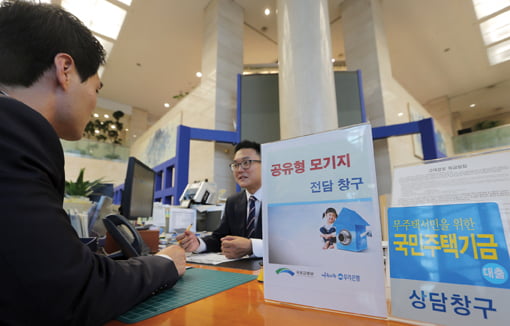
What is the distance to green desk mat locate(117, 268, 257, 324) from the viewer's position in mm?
556

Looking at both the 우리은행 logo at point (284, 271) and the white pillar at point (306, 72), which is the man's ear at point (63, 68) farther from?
the white pillar at point (306, 72)

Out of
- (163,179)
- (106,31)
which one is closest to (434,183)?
(163,179)

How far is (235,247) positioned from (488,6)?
6.96 m

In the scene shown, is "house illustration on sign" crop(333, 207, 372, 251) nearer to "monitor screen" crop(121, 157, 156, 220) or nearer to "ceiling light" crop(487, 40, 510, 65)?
"monitor screen" crop(121, 157, 156, 220)

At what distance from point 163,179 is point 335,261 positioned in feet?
19.0

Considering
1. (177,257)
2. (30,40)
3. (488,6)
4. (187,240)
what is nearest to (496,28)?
(488,6)

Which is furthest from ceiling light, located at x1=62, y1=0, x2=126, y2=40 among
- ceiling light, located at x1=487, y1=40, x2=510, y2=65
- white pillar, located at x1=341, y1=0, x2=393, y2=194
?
ceiling light, located at x1=487, y1=40, x2=510, y2=65

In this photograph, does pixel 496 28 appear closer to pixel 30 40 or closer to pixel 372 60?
pixel 372 60

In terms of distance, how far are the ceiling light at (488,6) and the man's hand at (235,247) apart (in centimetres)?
665

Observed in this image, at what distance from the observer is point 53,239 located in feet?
1.44

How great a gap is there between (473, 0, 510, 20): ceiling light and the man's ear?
22.9 feet

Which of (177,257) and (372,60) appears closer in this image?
(177,257)

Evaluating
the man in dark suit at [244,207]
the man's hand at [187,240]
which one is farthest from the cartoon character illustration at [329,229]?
the man in dark suit at [244,207]

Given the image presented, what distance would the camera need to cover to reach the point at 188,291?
0.71 metres
